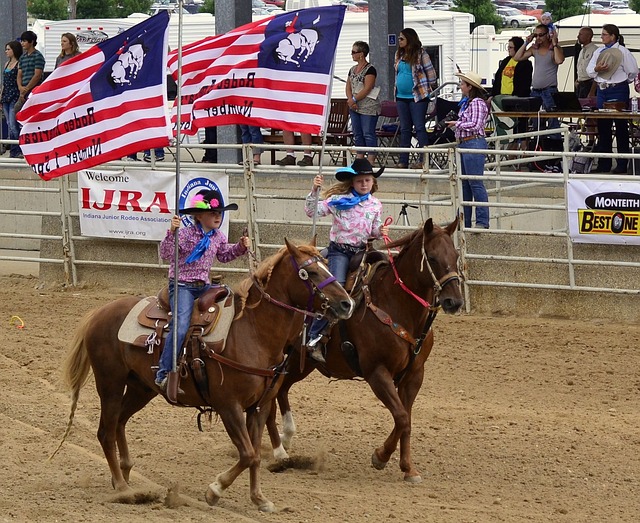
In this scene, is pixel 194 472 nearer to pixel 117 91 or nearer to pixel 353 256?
pixel 353 256

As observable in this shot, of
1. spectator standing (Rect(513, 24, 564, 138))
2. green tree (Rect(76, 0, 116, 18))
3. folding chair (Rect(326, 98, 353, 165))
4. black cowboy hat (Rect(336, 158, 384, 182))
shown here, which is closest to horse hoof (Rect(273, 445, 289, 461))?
black cowboy hat (Rect(336, 158, 384, 182))

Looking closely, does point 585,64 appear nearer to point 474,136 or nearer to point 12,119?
point 474,136

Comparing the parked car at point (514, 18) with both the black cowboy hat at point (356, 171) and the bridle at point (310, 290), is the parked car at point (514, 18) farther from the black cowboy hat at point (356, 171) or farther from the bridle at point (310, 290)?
the bridle at point (310, 290)

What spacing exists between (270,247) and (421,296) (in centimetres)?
626

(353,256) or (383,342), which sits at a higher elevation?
(353,256)

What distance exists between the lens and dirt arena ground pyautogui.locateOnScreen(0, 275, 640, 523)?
7.19 meters

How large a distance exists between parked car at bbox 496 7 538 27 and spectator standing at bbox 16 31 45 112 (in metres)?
40.9

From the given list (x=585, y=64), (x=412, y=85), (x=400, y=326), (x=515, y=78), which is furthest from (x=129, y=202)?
(x=585, y=64)

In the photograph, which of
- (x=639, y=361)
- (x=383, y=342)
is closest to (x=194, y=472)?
(x=383, y=342)

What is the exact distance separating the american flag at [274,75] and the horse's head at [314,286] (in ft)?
6.87

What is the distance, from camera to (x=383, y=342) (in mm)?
8023

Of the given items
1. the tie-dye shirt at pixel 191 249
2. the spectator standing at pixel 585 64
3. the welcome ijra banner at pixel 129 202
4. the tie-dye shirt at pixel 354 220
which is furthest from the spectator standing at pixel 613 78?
the tie-dye shirt at pixel 191 249

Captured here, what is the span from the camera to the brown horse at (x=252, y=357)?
6.96 metres

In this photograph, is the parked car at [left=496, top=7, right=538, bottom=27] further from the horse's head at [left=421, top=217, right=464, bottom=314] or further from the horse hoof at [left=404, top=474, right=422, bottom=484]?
the horse hoof at [left=404, top=474, right=422, bottom=484]
